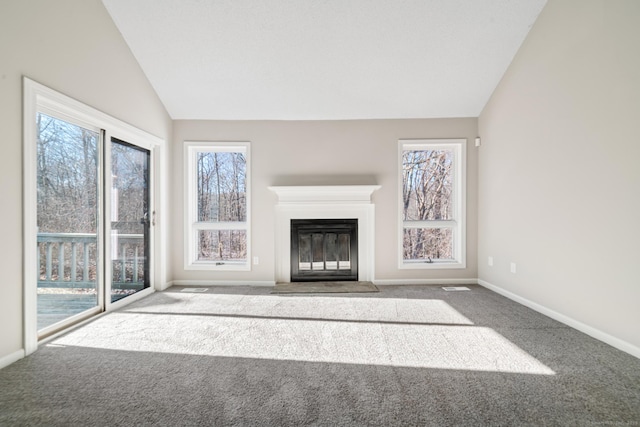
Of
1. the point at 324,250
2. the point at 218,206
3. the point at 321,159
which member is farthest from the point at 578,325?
the point at 218,206

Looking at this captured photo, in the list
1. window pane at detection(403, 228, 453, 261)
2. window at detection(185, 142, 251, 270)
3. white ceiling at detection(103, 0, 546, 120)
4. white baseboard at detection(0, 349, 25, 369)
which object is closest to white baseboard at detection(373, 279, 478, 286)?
window pane at detection(403, 228, 453, 261)

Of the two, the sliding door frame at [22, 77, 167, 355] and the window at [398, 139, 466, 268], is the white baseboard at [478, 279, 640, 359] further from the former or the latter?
the sliding door frame at [22, 77, 167, 355]

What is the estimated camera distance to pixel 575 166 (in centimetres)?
286

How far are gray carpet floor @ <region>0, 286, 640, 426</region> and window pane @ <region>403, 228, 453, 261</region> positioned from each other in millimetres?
1525

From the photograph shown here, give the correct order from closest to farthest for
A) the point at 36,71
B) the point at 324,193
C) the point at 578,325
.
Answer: the point at 36,71
the point at 578,325
the point at 324,193

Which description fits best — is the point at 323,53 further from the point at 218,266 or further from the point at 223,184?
the point at 218,266

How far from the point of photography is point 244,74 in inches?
153

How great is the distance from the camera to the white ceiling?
10.5 feet

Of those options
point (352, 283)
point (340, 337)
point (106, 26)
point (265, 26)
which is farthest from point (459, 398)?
point (106, 26)

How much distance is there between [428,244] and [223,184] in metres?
3.13

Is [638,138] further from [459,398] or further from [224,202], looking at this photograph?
[224,202]

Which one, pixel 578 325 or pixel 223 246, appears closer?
pixel 578 325

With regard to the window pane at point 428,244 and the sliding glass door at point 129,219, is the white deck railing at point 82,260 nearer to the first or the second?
the sliding glass door at point 129,219

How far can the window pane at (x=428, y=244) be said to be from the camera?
475 cm
